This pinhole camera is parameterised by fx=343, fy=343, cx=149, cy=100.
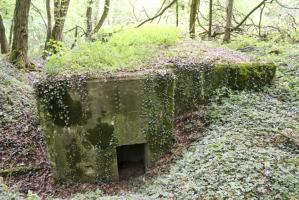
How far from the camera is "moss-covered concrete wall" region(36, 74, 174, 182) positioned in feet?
23.7

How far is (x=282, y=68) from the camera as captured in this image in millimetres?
10523

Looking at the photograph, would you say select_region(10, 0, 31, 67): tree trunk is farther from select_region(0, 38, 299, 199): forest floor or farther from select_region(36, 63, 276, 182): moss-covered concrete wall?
select_region(36, 63, 276, 182): moss-covered concrete wall

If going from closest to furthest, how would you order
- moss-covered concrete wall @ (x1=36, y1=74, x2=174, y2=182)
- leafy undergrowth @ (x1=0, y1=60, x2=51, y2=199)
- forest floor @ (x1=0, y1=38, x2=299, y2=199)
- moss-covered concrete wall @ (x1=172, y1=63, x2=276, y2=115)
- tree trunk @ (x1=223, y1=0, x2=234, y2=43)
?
1. forest floor @ (x1=0, y1=38, x2=299, y2=199)
2. moss-covered concrete wall @ (x1=36, y1=74, x2=174, y2=182)
3. leafy undergrowth @ (x1=0, y1=60, x2=51, y2=199)
4. moss-covered concrete wall @ (x1=172, y1=63, x2=276, y2=115)
5. tree trunk @ (x1=223, y1=0, x2=234, y2=43)

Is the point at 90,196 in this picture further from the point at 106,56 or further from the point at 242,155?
the point at 106,56

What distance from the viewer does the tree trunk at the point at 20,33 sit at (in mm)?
12414

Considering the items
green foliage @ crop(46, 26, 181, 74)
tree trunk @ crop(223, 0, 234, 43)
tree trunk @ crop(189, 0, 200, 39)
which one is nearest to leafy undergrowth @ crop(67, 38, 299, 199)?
green foliage @ crop(46, 26, 181, 74)

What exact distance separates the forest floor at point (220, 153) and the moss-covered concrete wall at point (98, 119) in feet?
1.72

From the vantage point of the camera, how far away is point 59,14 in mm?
15695

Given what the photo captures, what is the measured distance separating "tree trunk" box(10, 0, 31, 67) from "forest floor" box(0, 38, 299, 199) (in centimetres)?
250

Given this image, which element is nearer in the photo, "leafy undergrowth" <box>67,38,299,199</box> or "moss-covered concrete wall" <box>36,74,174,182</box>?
"leafy undergrowth" <box>67,38,299,199</box>

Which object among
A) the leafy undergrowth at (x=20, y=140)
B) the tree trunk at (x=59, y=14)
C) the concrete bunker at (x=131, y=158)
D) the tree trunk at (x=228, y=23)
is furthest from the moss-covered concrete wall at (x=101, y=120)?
the tree trunk at (x=59, y=14)

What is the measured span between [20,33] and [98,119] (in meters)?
7.02

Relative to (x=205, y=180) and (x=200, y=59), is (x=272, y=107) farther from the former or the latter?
(x=205, y=180)

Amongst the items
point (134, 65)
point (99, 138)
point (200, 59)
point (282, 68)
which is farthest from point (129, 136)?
point (282, 68)
